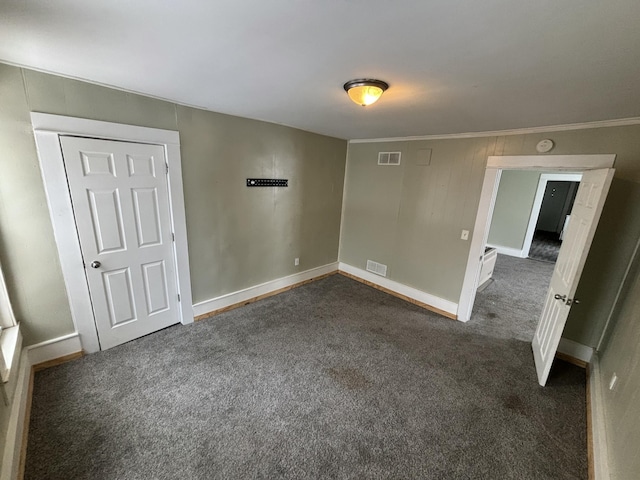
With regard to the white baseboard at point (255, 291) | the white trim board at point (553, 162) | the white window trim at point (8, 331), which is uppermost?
the white trim board at point (553, 162)

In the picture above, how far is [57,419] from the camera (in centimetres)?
180

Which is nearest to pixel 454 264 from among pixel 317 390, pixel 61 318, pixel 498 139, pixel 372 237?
pixel 372 237

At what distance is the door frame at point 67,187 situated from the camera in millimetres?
1974

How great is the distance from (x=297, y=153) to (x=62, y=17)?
8.68 feet

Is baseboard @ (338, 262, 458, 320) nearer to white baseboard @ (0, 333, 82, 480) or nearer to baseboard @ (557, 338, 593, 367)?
baseboard @ (557, 338, 593, 367)

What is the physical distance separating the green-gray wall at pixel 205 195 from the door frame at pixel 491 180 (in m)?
2.19

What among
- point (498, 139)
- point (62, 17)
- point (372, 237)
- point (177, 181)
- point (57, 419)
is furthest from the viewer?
point (372, 237)

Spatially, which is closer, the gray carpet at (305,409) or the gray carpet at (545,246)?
the gray carpet at (305,409)

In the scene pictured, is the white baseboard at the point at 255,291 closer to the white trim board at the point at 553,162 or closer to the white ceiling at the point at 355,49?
the white ceiling at the point at 355,49

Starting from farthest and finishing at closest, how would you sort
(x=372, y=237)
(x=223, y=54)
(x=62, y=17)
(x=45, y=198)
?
(x=372, y=237), (x=45, y=198), (x=223, y=54), (x=62, y=17)

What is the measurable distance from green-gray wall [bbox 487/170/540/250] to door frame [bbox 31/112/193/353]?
6762 millimetres

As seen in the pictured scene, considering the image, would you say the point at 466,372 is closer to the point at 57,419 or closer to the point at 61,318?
the point at 57,419

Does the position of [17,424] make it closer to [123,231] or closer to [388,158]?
[123,231]

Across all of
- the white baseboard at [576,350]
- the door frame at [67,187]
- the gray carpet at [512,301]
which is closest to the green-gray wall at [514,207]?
the gray carpet at [512,301]
